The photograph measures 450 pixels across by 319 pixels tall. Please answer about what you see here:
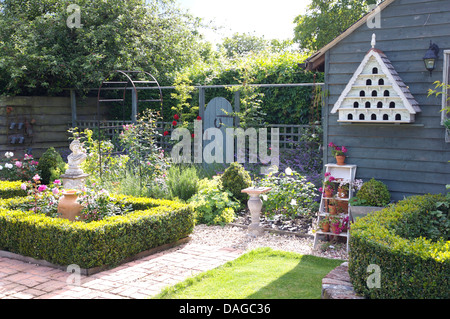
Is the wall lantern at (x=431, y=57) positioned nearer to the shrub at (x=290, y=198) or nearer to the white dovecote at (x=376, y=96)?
the white dovecote at (x=376, y=96)

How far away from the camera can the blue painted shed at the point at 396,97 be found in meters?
5.81

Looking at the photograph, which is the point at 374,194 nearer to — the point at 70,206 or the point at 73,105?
the point at 70,206

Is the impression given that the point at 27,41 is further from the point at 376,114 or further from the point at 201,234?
the point at 376,114

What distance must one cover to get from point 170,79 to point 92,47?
2.25 m

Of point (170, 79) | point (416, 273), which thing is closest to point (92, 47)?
point (170, 79)

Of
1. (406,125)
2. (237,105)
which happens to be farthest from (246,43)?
(406,125)

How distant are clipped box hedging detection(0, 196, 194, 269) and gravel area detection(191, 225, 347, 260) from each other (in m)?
0.58

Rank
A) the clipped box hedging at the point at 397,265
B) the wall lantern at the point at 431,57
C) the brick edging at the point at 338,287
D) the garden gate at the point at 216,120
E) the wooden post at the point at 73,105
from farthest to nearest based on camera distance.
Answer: the wooden post at the point at 73,105, the garden gate at the point at 216,120, the wall lantern at the point at 431,57, the brick edging at the point at 338,287, the clipped box hedging at the point at 397,265

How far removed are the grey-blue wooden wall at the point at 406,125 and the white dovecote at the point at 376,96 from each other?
19 cm

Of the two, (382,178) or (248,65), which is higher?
(248,65)

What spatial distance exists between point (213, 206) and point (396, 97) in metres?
3.36

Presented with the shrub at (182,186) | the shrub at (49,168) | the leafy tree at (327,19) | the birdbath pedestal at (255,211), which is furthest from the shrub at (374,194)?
the leafy tree at (327,19)

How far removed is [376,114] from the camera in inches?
239
